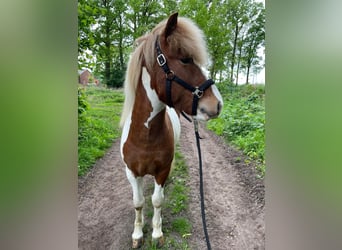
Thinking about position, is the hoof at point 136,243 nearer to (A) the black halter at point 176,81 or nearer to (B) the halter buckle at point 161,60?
(A) the black halter at point 176,81

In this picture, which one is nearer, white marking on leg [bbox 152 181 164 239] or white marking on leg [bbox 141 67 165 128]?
white marking on leg [bbox 141 67 165 128]

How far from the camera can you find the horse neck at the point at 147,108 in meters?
1.00

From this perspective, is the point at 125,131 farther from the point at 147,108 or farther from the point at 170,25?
the point at 170,25

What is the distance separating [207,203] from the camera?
1244mm

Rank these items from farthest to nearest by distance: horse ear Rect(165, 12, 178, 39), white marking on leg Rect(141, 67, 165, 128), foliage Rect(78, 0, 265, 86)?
foliage Rect(78, 0, 265, 86) < white marking on leg Rect(141, 67, 165, 128) < horse ear Rect(165, 12, 178, 39)

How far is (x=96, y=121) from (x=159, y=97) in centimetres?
40

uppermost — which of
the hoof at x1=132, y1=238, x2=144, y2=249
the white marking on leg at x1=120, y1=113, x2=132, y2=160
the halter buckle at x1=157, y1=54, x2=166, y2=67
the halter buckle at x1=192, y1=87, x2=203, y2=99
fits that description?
the halter buckle at x1=157, y1=54, x2=166, y2=67

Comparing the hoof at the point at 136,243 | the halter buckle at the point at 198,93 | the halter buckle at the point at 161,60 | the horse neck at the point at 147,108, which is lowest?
the hoof at the point at 136,243

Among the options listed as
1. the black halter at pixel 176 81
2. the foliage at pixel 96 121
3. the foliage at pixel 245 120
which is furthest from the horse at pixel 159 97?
the foliage at pixel 245 120

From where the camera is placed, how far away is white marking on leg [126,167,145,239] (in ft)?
3.88

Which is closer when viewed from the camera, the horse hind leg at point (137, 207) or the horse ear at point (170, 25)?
the horse ear at point (170, 25)

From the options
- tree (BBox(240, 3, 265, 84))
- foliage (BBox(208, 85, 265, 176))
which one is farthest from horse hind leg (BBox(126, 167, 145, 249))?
tree (BBox(240, 3, 265, 84))

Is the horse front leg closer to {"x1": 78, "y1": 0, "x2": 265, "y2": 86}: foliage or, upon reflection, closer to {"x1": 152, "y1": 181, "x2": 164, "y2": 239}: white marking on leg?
{"x1": 152, "y1": 181, "x2": 164, "y2": 239}: white marking on leg
